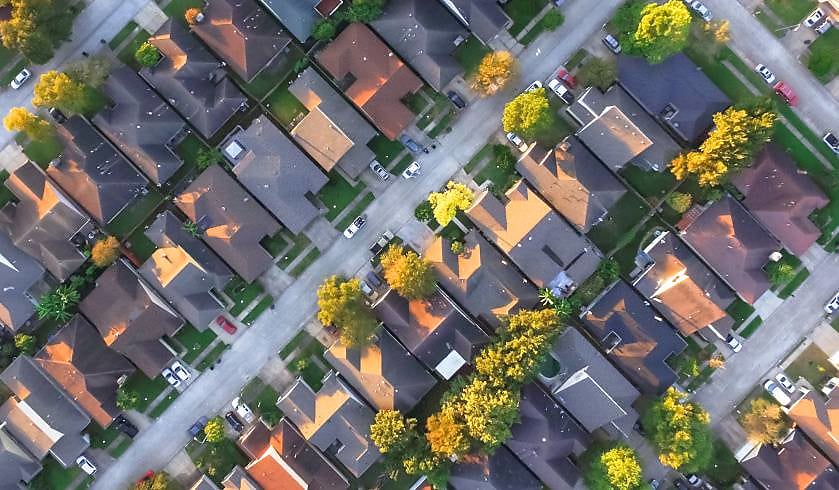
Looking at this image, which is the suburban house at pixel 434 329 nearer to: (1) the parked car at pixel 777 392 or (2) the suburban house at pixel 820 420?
(1) the parked car at pixel 777 392

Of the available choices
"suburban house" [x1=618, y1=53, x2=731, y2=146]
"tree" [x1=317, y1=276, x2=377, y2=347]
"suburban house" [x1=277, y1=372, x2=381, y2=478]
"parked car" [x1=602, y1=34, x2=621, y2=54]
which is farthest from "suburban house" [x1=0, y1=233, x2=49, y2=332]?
"suburban house" [x1=618, y1=53, x2=731, y2=146]

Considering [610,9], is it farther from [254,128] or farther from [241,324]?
[241,324]

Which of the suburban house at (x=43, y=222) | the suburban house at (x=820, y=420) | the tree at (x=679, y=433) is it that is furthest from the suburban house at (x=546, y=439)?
the suburban house at (x=43, y=222)

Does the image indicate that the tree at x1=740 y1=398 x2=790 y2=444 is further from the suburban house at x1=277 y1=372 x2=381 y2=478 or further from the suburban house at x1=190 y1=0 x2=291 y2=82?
the suburban house at x1=190 y1=0 x2=291 y2=82

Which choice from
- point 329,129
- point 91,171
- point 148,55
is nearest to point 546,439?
point 329,129

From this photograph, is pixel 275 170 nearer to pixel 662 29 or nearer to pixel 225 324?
pixel 225 324

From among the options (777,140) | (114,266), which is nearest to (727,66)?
(777,140)
